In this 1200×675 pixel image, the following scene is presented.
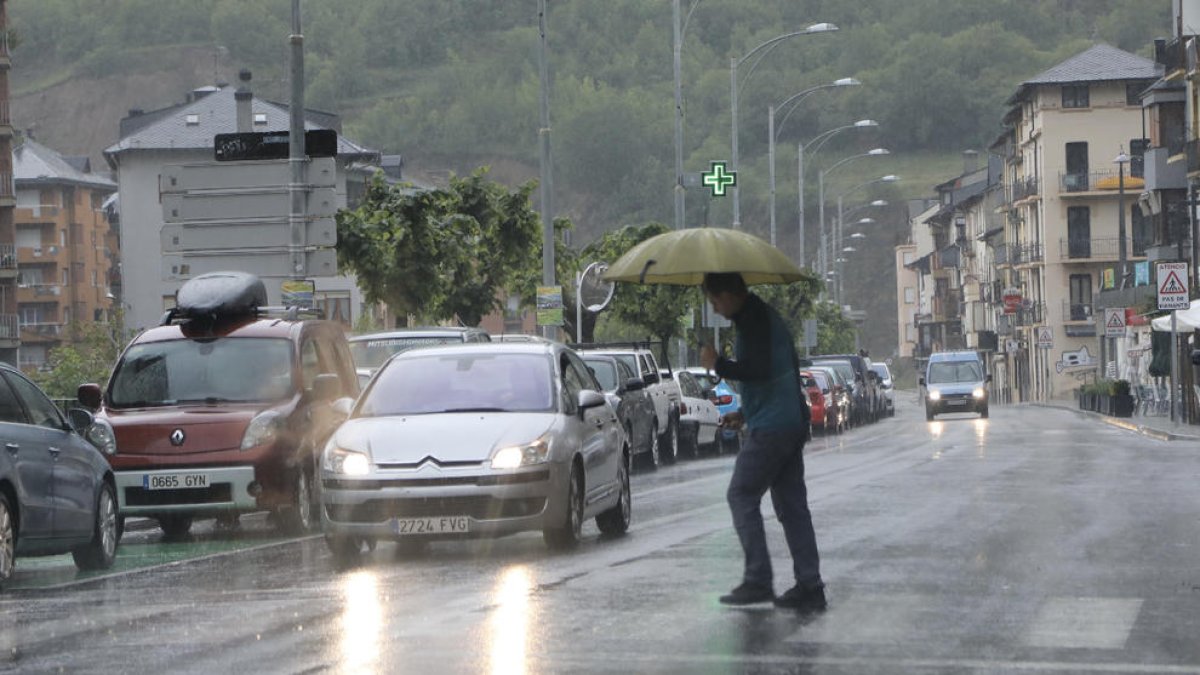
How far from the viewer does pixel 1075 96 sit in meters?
116

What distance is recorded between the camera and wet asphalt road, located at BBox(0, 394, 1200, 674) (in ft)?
32.2

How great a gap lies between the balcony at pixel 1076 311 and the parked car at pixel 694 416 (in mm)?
80090

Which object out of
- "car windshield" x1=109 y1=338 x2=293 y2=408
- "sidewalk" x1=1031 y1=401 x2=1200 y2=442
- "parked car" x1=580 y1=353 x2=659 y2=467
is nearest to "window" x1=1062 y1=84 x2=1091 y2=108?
"sidewalk" x1=1031 y1=401 x2=1200 y2=442

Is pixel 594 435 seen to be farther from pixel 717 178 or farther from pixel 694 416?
pixel 717 178

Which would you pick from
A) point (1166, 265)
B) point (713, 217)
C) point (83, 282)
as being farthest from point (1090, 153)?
point (1166, 265)

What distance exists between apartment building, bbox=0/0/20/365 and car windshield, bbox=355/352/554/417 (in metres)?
71.3

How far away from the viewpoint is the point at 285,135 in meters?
29.9

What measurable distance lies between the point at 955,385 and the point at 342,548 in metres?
53.8

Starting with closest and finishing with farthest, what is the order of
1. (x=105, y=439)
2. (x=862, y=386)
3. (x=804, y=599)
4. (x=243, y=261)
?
1. (x=804, y=599)
2. (x=105, y=439)
3. (x=243, y=261)
4. (x=862, y=386)

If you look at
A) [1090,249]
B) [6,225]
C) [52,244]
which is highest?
[52,244]

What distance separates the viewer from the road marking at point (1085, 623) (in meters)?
10.3

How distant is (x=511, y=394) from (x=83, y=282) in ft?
410

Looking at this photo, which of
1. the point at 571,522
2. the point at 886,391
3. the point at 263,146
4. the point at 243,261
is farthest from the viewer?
the point at 886,391

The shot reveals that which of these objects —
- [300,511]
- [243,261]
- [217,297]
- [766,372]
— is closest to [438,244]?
[243,261]
